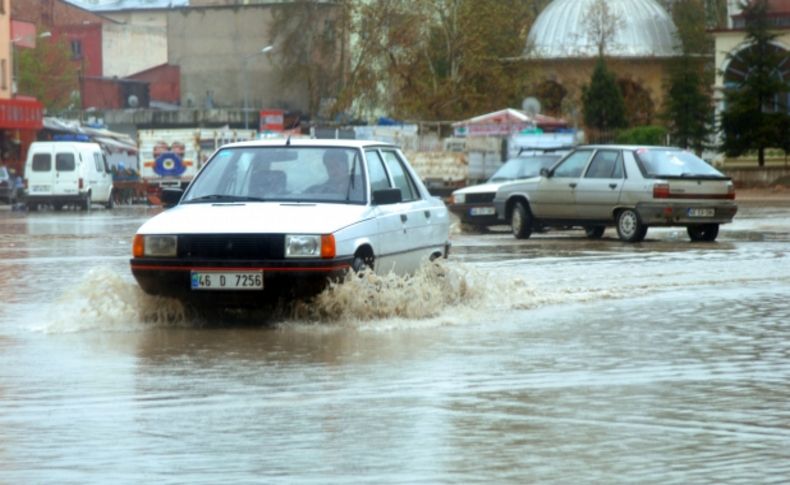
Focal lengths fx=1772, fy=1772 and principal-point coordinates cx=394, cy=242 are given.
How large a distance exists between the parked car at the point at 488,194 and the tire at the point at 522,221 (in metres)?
1.37

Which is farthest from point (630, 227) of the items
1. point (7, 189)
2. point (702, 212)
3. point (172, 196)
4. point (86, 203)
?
point (7, 189)

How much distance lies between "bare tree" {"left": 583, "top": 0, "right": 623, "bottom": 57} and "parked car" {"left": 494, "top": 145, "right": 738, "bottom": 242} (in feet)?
178

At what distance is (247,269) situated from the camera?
42.2 feet

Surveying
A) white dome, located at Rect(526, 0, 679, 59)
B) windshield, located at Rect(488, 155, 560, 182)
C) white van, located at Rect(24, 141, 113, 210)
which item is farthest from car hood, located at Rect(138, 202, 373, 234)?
white dome, located at Rect(526, 0, 679, 59)

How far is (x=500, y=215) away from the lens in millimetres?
29406

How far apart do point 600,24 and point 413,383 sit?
73775mm

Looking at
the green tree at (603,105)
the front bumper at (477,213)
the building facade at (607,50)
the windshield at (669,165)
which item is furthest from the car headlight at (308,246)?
the building facade at (607,50)

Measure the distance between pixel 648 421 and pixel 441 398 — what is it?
128cm

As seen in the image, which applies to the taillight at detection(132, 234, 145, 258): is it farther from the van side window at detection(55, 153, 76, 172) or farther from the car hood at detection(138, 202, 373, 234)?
the van side window at detection(55, 153, 76, 172)

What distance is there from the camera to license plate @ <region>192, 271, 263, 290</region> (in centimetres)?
1286

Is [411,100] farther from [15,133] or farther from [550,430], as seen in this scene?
[550,430]

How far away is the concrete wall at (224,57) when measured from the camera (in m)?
106

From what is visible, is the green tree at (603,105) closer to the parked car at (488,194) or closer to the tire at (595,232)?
the parked car at (488,194)

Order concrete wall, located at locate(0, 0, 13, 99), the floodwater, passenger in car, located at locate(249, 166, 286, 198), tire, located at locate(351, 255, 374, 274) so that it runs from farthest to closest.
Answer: concrete wall, located at locate(0, 0, 13, 99) → passenger in car, located at locate(249, 166, 286, 198) → tire, located at locate(351, 255, 374, 274) → the floodwater
